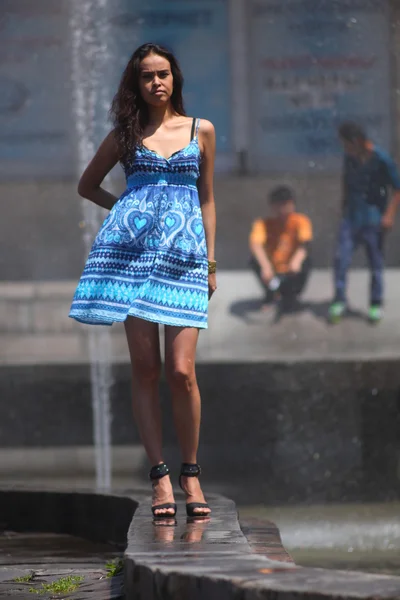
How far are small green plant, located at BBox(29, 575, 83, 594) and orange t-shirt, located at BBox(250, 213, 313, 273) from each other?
6.33 meters

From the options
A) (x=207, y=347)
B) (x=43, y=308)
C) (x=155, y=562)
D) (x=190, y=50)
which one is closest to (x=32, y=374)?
(x=43, y=308)

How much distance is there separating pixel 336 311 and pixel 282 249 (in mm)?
585

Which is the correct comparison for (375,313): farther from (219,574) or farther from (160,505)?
(219,574)

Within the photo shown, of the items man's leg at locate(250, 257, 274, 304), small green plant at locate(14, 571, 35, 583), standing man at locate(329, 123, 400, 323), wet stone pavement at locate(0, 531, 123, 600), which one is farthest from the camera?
man's leg at locate(250, 257, 274, 304)

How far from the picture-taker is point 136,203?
4312 mm

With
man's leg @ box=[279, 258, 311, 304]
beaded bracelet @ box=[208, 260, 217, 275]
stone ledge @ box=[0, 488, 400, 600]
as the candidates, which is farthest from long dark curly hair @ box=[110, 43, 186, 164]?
man's leg @ box=[279, 258, 311, 304]

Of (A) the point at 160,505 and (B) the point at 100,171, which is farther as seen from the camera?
(B) the point at 100,171

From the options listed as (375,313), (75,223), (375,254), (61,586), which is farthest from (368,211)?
(61,586)

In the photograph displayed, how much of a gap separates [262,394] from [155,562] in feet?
20.6

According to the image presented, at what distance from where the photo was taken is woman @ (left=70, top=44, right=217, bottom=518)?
4.26 m

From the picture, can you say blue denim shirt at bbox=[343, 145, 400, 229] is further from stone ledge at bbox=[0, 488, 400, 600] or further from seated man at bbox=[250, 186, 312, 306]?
stone ledge at bbox=[0, 488, 400, 600]

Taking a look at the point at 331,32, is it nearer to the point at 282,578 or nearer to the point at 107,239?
the point at 107,239

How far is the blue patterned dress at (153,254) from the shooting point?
4.24m

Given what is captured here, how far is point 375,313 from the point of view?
34.2 feet
